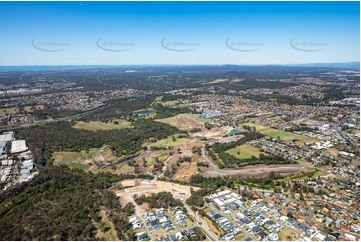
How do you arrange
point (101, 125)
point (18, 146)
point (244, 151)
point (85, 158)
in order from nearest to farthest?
1. point (85, 158)
2. point (244, 151)
3. point (18, 146)
4. point (101, 125)

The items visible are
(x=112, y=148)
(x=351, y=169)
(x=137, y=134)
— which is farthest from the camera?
(x=137, y=134)

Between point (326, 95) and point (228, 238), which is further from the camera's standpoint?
point (326, 95)

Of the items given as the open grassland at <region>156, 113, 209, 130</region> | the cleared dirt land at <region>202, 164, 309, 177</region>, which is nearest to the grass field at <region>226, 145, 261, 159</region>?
the cleared dirt land at <region>202, 164, 309, 177</region>

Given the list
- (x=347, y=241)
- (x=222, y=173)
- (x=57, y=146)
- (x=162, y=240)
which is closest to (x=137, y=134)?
(x=57, y=146)

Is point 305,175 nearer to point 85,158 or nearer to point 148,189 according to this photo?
point 148,189

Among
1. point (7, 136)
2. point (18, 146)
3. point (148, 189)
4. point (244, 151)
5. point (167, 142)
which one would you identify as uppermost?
point (7, 136)

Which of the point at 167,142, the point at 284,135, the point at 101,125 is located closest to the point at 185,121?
the point at 167,142

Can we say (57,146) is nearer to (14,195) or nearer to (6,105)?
(14,195)
